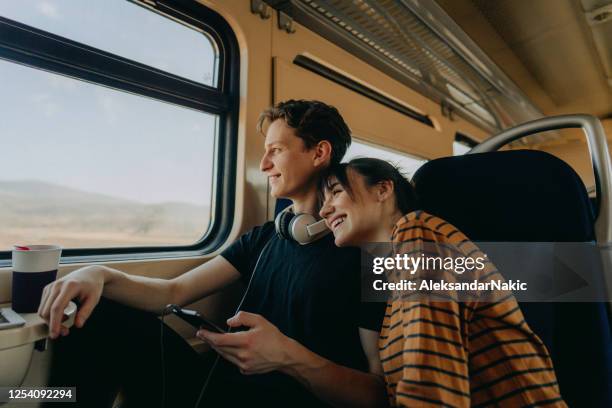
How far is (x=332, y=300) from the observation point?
1.08 metres

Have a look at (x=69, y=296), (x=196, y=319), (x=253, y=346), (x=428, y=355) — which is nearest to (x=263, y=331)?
(x=253, y=346)

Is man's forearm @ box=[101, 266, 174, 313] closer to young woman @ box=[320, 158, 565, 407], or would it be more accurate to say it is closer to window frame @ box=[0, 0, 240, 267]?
window frame @ box=[0, 0, 240, 267]

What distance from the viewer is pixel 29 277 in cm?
97

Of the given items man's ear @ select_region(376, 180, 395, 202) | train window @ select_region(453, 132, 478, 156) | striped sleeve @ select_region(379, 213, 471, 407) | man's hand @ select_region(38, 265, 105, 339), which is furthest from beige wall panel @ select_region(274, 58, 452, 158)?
striped sleeve @ select_region(379, 213, 471, 407)

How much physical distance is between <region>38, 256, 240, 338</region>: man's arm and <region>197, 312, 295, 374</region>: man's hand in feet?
1.22

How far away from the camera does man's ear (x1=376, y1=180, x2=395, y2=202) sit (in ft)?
3.70

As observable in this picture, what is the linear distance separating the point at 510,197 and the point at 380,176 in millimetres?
373

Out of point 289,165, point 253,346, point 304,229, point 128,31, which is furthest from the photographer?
point 128,31

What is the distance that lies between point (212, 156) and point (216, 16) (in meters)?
0.74

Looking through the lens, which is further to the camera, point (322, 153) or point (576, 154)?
point (576, 154)

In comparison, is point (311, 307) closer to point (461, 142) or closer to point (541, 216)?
point (541, 216)

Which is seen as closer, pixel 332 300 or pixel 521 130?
pixel 332 300

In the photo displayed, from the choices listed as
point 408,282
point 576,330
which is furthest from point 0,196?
point 576,330

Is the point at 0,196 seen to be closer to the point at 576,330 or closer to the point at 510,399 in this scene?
the point at 510,399
